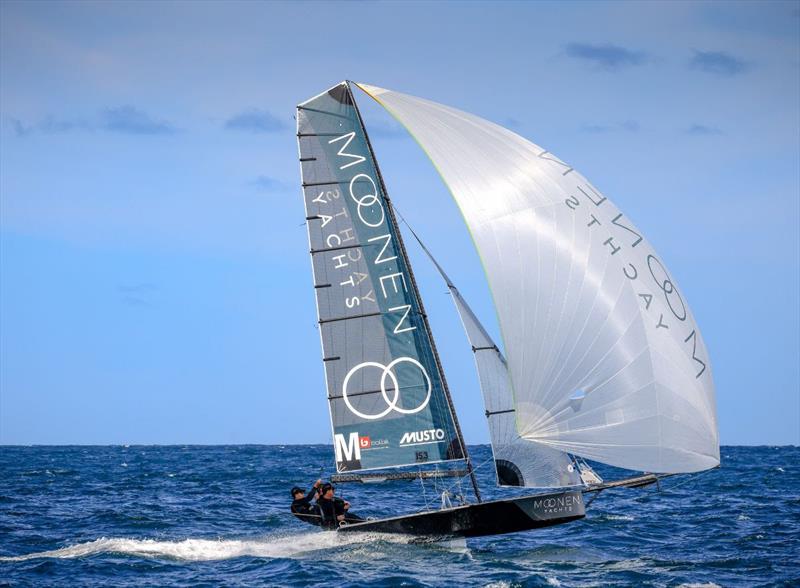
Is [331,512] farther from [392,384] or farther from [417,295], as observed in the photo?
[417,295]

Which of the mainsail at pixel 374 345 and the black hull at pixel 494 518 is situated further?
the mainsail at pixel 374 345

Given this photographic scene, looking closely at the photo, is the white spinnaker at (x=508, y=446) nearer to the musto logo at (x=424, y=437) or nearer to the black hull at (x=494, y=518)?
the black hull at (x=494, y=518)

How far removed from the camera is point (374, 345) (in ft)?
63.7

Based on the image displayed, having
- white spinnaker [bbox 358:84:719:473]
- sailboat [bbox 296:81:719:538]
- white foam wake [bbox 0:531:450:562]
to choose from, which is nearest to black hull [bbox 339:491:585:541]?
sailboat [bbox 296:81:719:538]

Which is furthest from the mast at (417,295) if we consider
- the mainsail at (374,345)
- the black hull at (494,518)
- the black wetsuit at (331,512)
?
the black wetsuit at (331,512)

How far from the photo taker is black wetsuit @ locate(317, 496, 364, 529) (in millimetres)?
19297

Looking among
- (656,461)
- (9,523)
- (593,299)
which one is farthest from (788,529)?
(9,523)

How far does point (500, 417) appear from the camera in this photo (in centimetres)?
1856

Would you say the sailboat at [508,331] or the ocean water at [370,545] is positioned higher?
the sailboat at [508,331]

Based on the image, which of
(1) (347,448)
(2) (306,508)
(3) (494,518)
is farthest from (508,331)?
(2) (306,508)

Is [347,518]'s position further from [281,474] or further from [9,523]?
[281,474]

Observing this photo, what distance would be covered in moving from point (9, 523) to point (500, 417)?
12.3 metres

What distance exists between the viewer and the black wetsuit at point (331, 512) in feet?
63.3

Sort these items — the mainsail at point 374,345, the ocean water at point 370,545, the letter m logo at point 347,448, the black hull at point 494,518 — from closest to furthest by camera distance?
the ocean water at point 370,545 < the black hull at point 494,518 < the mainsail at point 374,345 < the letter m logo at point 347,448
